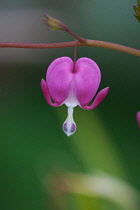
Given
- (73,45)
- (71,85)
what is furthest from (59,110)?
(73,45)

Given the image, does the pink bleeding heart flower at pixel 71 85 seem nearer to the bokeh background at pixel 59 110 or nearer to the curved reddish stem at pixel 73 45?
the curved reddish stem at pixel 73 45

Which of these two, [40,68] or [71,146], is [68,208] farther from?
[40,68]

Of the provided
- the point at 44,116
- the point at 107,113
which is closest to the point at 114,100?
the point at 107,113

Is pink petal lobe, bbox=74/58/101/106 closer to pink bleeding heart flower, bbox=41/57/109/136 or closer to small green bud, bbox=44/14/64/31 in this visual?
pink bleeding heart flower, bbox=41/57/109/136

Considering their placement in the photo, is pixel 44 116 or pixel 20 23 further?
pixel 20 23

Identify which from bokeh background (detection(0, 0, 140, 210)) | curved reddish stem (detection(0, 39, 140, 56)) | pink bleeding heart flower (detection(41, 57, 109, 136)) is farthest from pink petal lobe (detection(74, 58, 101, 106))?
bokeh background (detection(0, 0, 140, 210))

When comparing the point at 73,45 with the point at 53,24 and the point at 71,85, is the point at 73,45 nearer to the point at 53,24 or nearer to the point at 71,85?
the point at 53,24

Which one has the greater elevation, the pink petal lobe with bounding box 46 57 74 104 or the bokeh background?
the bokeh background
